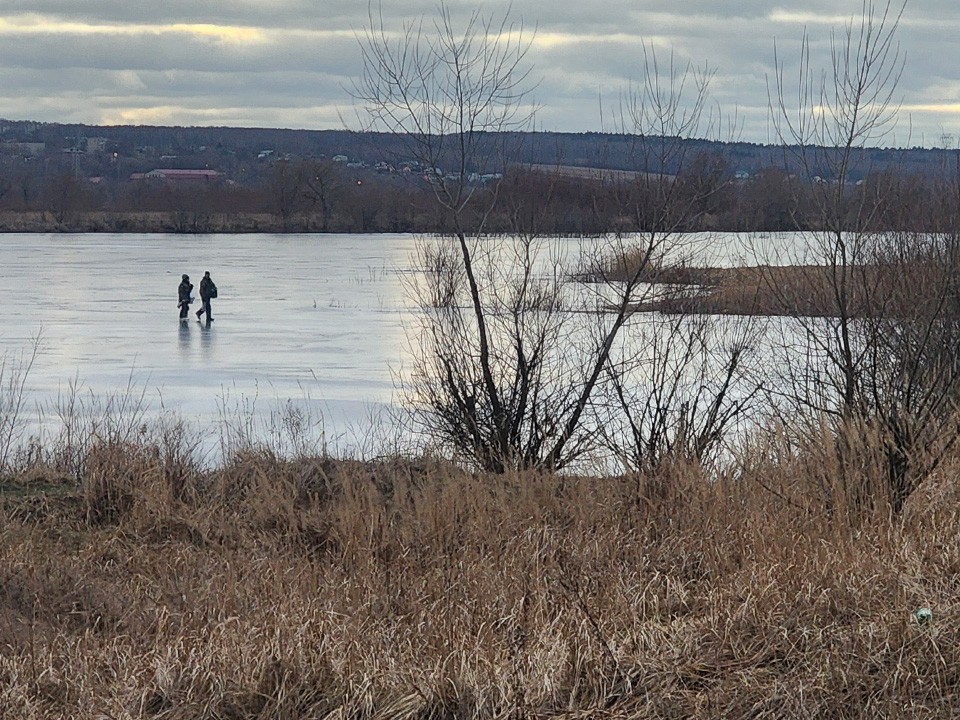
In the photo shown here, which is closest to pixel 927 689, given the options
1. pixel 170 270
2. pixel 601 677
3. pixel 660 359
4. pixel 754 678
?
pixel 754 678

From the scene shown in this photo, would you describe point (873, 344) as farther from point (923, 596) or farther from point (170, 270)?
point (170, 270)

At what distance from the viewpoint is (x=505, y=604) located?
602cm

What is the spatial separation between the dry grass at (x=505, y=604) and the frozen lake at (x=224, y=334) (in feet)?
12.9

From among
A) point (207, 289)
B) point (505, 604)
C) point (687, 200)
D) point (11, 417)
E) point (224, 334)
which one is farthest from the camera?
point (207, 289)

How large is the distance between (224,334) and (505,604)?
18330 millimetres

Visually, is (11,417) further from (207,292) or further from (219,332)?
Answer: (207,292)

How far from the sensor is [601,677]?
4797 millimetres

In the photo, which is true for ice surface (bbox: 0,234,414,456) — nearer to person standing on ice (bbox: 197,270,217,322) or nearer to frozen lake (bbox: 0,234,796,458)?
frozen lake (bbox: 0,234,796,458)

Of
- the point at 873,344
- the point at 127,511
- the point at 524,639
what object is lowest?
the point at 127,511

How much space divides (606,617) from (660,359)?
229 inches

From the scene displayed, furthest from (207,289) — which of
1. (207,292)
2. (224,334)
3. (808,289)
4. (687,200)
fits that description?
(808,289)

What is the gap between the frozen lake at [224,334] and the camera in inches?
613

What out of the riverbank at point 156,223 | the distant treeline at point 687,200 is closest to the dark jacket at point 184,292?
the distant treeline at point 687,200

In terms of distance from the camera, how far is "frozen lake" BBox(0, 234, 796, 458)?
51.1ft
